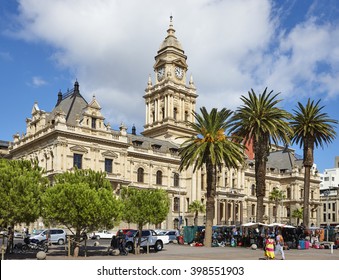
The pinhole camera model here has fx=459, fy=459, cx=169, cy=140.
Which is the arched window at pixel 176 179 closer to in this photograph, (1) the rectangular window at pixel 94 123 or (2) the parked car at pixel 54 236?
(1) the rectangular window at pixel 94 123

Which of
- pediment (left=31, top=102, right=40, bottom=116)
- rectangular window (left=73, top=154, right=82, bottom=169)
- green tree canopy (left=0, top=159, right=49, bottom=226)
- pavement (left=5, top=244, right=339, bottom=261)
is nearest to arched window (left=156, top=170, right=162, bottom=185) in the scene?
rectangular window (left=73, top=154, right=82, bottom=169)

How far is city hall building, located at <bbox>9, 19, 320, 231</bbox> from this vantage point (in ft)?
222

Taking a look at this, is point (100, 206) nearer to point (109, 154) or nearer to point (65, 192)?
point (65, 192)

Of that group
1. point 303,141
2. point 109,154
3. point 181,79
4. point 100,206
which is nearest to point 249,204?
point 181,79

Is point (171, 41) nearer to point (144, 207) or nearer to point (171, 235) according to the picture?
point (171, 235)

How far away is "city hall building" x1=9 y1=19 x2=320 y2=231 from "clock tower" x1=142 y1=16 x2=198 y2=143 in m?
0.20

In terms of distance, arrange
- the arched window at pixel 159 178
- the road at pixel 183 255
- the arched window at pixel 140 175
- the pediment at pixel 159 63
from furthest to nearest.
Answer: the pediment at pixel 159 63, the arched window at pixel 159 178, the arched window at pixel 140 175, the road at pixel 183 255

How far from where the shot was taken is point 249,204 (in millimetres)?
99375

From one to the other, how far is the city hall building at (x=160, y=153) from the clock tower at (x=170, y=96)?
20 centimetres

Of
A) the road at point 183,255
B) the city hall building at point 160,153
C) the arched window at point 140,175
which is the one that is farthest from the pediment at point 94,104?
the road at point 183,255

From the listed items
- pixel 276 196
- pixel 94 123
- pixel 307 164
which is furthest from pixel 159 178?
pixel 307 164

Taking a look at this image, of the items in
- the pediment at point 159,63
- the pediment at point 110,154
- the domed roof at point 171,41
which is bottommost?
the pediment at point 110,154

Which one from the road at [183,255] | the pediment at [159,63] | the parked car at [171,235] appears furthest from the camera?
the pediment at [159,63]

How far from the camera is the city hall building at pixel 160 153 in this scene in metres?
67.6
